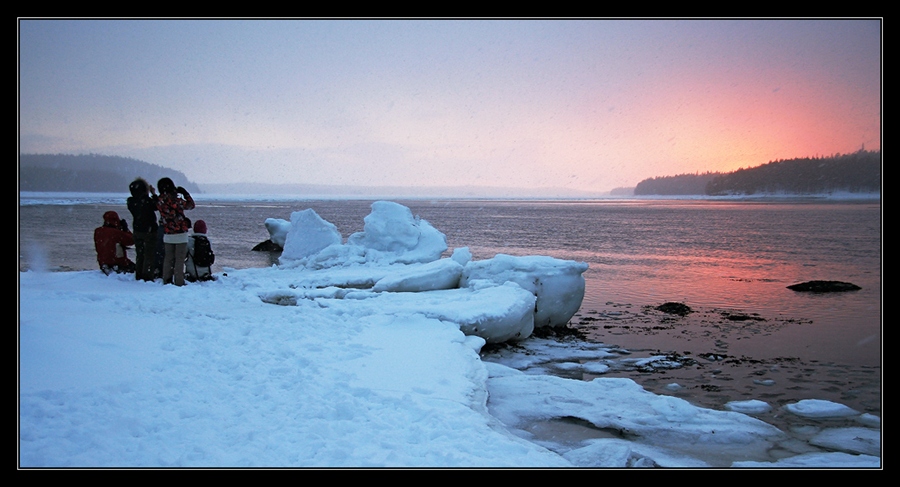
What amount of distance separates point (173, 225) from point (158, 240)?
0.81 meters

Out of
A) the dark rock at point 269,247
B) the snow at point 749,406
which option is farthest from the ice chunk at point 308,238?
the snow at point 749,406

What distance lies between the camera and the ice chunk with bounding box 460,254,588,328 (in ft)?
35.3

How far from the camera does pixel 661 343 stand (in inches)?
398

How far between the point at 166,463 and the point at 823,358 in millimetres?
10259

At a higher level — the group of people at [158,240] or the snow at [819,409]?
the group of people at [158,240]

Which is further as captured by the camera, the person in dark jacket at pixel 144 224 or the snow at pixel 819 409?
the person in dark jacket at pixel 144 224

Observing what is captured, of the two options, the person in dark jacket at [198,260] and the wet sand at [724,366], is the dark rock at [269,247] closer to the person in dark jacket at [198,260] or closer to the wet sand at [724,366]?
the person in dark jacket at [198,260]

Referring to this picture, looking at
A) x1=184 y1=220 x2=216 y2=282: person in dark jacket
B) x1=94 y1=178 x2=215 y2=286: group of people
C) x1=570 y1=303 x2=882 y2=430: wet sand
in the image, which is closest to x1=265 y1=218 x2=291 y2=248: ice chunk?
x1=94 y1=178 x2=215 y2=286: group of people

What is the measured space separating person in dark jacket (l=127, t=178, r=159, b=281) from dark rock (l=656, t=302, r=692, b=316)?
11.0 meters

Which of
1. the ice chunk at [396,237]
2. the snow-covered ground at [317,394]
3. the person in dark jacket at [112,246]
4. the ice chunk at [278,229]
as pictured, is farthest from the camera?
the ice chunk at [278,229]

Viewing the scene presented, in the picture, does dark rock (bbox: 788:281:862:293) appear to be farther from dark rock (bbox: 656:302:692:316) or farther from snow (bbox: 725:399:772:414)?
snow (bbox: 725:399:772:414)

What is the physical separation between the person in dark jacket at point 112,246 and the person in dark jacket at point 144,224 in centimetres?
80

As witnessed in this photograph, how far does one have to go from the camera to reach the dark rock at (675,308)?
42.4 ft

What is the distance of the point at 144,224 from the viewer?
28.9ft
